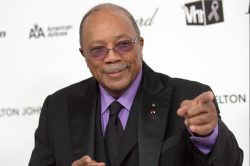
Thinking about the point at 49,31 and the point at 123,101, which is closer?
the point at 123,101

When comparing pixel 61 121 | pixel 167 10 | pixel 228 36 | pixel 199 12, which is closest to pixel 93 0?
pixel 167 10

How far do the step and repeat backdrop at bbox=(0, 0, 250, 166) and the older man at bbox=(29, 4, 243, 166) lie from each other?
55 centimetres

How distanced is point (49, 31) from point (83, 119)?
0.81 metres

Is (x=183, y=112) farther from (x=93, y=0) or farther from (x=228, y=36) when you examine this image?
(x=93, y=0)

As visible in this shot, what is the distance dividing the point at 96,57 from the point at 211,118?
51 cm

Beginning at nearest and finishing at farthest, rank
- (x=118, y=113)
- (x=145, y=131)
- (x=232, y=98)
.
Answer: (x=145, y=131) < (x=118, y=113) < (x=232, y=98)

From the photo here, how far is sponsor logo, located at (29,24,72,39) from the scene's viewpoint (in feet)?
7.49

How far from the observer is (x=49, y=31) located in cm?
230

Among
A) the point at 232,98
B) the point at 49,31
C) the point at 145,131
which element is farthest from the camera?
the point at 49,31

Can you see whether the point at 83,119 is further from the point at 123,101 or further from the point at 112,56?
the point at 112,56

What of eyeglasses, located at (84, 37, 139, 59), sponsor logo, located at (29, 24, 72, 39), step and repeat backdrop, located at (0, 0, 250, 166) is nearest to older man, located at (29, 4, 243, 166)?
eyeglasses, located at (84, 37, 139, 59)

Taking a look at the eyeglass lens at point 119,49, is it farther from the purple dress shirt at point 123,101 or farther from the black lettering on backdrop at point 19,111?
the black lettering on backdrop at point 19,111

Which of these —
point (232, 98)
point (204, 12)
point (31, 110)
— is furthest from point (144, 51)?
point (31, 110)

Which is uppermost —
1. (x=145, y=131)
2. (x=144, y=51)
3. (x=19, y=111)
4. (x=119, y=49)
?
(x=119, y=49)
